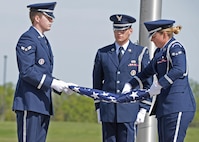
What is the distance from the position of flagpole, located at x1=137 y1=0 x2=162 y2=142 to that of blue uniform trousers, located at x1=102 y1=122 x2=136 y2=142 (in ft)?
3.62

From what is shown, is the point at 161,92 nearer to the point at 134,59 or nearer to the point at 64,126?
the point at 134,59

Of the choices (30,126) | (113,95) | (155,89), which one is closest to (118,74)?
(113,95)

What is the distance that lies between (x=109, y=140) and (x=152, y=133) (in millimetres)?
1336

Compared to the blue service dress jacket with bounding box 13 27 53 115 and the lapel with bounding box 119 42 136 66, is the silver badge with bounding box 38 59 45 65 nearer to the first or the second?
the blue service dress jacket with bounding box 13 27 53 115

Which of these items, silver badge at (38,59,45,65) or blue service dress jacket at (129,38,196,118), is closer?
blue service dress jacket at (129,38,196,118)

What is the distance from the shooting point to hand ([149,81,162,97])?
28.6ft

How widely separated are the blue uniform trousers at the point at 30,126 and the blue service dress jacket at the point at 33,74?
0.20 feet


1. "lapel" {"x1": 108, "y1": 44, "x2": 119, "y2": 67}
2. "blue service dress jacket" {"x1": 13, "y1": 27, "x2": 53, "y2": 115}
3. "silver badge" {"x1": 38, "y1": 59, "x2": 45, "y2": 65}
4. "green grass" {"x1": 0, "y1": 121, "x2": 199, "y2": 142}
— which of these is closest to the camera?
"blue service dress jacket" {"x1": 13, "y1": 27, "x2": 53, "y2": 115}

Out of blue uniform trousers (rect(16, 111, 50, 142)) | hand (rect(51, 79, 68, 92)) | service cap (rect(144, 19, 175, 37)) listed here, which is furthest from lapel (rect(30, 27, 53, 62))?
service cap (rect(144, 19, 175, 37))

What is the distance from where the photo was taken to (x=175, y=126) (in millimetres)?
8602

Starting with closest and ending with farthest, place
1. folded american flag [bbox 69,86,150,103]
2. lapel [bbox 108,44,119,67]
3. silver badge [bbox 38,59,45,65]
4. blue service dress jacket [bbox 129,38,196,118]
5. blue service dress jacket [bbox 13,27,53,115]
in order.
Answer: blue service dress jacket [bbox 129,38,196,118] → blue service dress jacket [bbox 13,27,53,115] → silver badge [bbox 38,59,45,65] → folded american flag [bbox 69,86,150,103] → lapel [bbox 108,44,119,67]

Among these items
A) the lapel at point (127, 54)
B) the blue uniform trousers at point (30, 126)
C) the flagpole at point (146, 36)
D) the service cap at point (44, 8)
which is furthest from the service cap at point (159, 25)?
the flagpole at point (146, 36)

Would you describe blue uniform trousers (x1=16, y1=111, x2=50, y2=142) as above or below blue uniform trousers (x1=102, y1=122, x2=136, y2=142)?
above

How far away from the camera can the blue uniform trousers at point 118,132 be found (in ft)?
31.0
